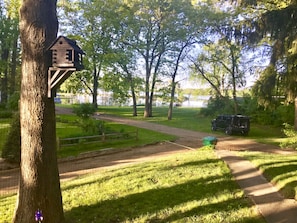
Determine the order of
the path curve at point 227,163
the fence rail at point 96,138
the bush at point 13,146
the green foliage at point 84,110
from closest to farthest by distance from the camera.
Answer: the path curve at point 227,163 < the bush at point 13,146 < the fence rail at point 96,138 < the green foliage at point 84,110

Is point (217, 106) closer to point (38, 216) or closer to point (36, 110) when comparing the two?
point (36, 110)

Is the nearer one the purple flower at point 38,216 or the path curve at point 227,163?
the purple flower at point 38,216

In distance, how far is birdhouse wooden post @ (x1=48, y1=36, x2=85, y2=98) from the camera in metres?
4.05

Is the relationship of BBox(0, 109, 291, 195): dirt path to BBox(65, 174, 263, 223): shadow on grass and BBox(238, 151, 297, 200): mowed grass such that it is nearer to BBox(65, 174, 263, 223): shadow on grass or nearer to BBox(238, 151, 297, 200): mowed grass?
BBox(65, 174, 263, 223): shadow on grass

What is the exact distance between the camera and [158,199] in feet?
18.9

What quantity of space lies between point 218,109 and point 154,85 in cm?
732

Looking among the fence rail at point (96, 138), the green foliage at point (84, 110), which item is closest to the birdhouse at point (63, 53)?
the fence rail at point (96, 138)

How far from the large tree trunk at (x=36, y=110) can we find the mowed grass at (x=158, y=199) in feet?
2.52

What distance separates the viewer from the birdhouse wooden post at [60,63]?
4047 mm

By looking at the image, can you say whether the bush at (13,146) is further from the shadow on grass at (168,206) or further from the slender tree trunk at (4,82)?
the slender tree trunk at (4,82)

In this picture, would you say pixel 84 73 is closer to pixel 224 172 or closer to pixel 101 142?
pixel 101 142

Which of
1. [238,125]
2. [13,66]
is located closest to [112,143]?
[238,125]

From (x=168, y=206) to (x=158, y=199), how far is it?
421 millimetres

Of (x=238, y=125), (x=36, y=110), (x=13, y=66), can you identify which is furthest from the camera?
(x=13, y=66)
